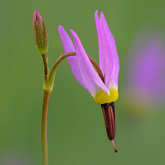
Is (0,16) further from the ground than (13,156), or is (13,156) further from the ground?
(0,16)

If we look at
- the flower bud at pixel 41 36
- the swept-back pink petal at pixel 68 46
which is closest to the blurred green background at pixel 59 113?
the swept-back pink petal at pixel 68 46

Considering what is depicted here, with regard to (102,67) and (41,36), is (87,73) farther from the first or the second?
(41,36)

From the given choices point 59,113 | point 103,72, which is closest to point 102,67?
point 103,72

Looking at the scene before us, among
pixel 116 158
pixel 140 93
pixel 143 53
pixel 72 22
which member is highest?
pixel 72 22

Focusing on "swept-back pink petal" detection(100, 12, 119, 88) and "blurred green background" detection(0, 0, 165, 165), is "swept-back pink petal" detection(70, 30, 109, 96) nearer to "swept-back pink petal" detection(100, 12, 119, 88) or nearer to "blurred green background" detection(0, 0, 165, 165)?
"swept-back pink petal" detection(100, 12, 119, 88)

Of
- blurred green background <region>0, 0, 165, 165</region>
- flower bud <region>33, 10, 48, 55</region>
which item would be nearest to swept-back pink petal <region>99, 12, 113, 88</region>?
flower bud <region>33, 10, 48, 55</region>

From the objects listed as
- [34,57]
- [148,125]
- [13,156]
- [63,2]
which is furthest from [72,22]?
[13,156]

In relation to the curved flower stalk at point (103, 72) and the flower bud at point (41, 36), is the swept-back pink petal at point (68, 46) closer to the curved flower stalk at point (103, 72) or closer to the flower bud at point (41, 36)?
the curved flower stalk at point (103, 72)

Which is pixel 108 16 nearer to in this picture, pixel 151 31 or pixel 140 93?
pixel 151 31
